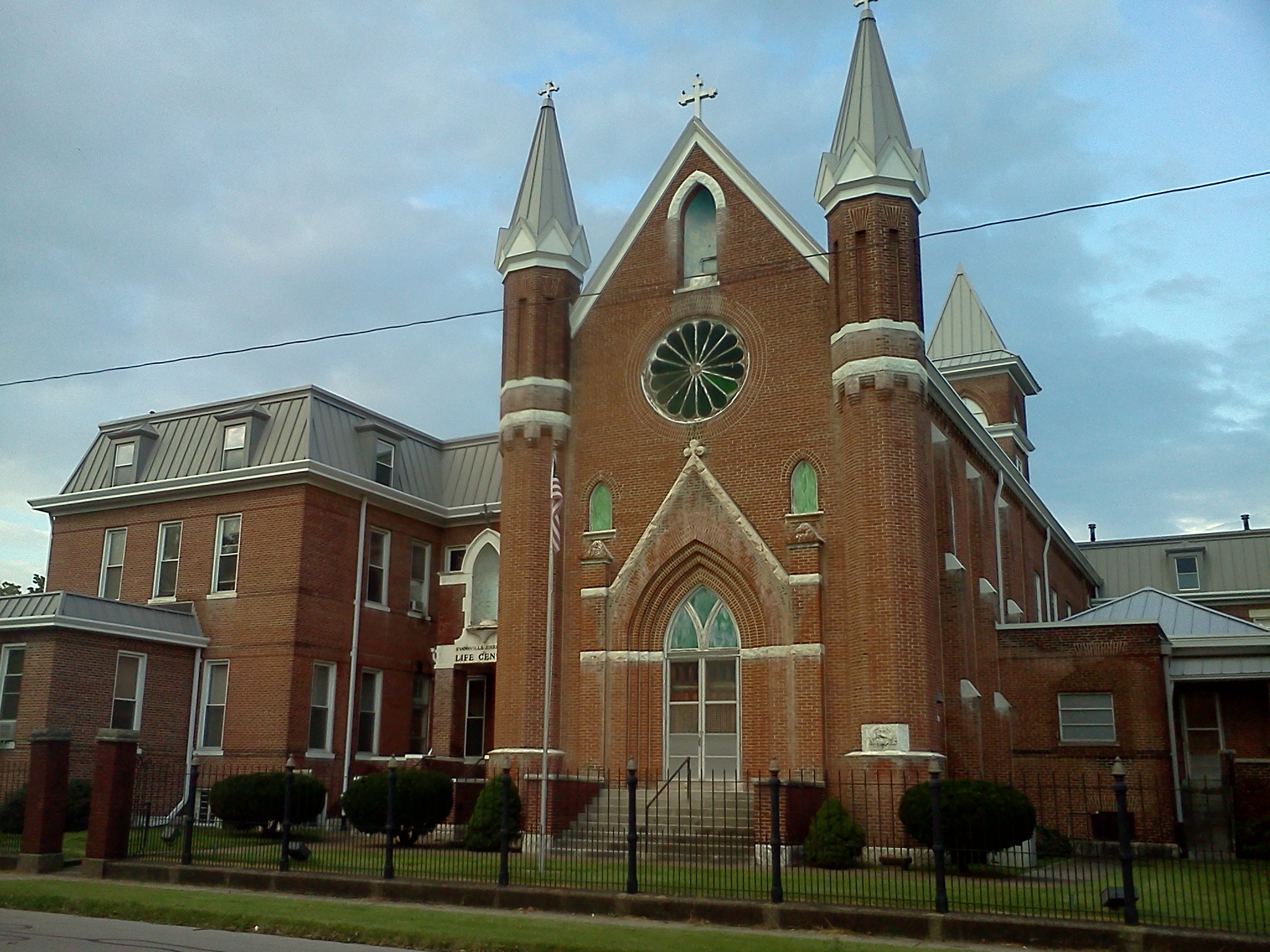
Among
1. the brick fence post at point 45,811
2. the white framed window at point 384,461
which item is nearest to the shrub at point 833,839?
the brick fence post at point 45,811

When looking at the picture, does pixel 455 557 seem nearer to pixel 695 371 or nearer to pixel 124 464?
pixel 124 464

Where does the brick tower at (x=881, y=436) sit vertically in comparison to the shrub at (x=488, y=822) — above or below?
above

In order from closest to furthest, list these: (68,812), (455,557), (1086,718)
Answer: (68,812), (1086,718), (455,557)

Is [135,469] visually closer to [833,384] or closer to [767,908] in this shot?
[833,384]

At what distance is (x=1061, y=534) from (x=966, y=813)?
2621cm

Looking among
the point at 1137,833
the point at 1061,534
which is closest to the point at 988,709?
→ the point at 1137,833

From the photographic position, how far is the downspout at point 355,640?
30375 millimetres

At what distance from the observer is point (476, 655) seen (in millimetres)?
29141

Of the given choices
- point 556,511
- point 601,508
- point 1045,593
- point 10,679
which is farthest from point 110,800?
point 1045,593

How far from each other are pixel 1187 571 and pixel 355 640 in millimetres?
39882

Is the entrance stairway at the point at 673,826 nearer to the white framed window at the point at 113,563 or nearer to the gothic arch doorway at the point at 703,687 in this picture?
the gothic arch doorway at the point at 703,687

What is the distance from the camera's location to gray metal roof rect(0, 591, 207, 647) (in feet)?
89.5

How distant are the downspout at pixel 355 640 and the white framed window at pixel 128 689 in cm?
473

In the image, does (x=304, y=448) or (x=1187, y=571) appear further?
(x=1187, y=571)
